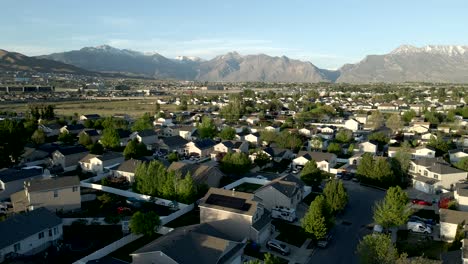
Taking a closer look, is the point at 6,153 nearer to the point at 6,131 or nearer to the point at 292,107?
the point at 6,131

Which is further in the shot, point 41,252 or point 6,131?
point 6,131

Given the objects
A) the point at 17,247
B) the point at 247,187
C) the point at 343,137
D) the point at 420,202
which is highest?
the point at 343,137

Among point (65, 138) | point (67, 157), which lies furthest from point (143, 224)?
point (65, 138)

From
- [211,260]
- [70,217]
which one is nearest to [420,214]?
[211,260]

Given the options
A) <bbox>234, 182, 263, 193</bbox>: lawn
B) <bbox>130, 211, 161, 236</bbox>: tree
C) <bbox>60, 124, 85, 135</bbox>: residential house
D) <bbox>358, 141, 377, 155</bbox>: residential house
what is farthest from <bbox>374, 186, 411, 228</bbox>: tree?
<bbox>60, 124, 85, 135</bbox>: residential house

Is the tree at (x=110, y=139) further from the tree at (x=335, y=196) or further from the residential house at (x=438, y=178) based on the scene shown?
the residential house at (x=438, y=178)

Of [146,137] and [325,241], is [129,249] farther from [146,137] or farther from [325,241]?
[146,137]

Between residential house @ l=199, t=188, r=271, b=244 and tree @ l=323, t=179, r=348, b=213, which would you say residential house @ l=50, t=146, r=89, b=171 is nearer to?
residential house @ l=199, t=188, r=271, b=244
